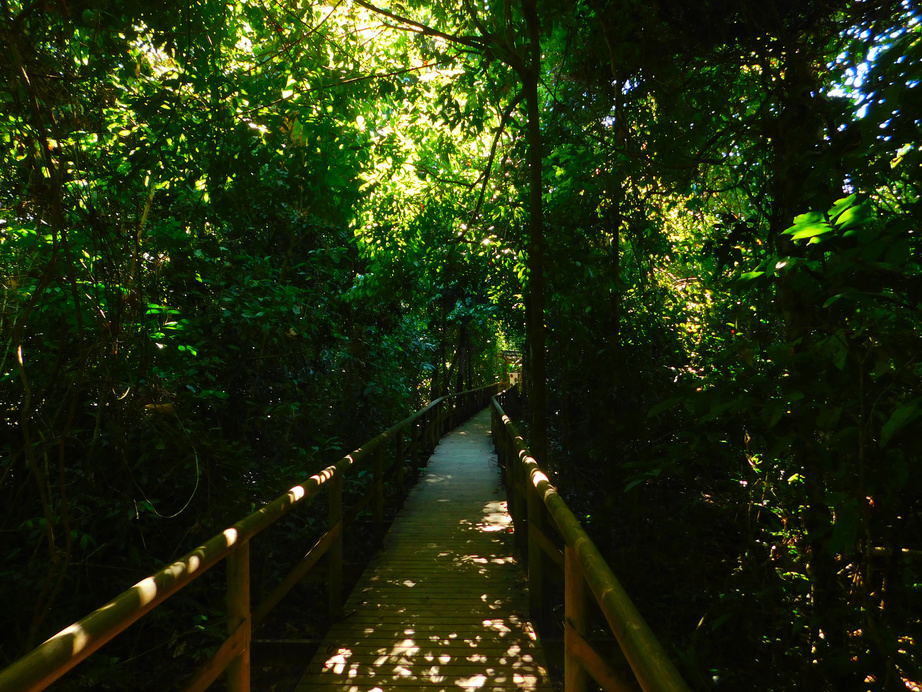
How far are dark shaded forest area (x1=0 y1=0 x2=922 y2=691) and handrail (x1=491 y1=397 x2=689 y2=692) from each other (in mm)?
473

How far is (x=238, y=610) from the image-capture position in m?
2.18

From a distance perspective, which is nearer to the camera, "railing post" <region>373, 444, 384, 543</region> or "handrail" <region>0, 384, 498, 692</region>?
"handrail" <region>0, 384, 498, 692</region>

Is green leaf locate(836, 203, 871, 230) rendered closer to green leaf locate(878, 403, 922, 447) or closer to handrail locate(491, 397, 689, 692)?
green leaf locate(878, 403, 922, 447)

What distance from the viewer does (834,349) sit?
183 centimetres

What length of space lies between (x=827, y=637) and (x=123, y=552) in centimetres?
412

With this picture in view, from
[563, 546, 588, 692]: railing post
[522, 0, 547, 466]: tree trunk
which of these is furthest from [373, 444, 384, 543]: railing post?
[563, 546, 588, 692]: railing post

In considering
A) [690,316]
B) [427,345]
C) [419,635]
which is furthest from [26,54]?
[427,345]

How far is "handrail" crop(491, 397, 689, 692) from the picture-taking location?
1227 millimetres

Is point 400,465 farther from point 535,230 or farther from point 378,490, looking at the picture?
point 535,230

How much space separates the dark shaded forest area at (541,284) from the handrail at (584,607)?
47 cm

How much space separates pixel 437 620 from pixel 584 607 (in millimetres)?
1913

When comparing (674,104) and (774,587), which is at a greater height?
(674,104)

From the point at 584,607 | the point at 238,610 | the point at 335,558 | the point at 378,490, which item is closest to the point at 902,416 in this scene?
the point at 584,607

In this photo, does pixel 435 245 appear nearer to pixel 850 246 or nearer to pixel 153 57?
pixel 153 57
